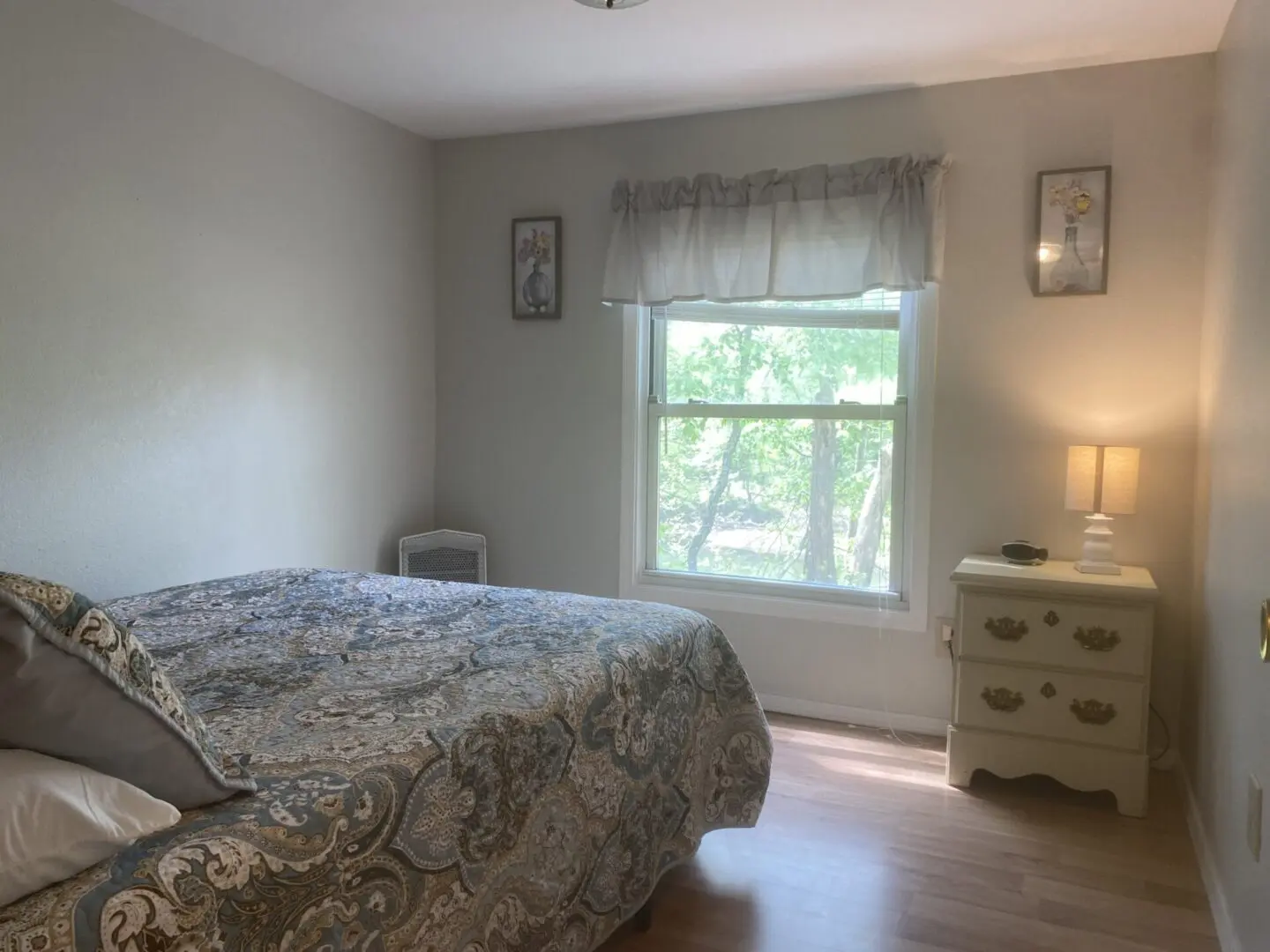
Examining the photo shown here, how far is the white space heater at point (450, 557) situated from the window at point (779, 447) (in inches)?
27.6

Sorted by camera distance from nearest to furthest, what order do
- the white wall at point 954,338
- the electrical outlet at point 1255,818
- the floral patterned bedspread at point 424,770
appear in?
1. the floral patterned bedspread at point 424,770
2. the electrical outlet at point 1255,818
3. the white wall at point 954,338

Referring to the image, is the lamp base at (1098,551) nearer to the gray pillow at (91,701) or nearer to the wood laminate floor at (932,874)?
the wood laminate floor at (932,874)

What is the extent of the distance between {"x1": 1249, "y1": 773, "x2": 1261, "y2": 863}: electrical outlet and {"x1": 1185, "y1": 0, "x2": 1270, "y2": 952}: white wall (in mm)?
28

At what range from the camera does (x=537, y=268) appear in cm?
389

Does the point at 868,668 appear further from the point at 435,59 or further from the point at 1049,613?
the point at 435,59

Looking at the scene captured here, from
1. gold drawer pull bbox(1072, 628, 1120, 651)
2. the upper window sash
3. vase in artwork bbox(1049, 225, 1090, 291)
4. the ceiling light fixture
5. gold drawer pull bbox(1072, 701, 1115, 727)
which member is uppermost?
the ceiling light fixture

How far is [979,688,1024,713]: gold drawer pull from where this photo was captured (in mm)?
2832

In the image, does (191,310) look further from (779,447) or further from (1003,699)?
(1003,699)

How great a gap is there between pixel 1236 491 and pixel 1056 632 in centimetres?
71

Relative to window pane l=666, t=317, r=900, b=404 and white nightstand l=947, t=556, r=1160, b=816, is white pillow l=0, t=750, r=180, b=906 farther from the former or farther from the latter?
window pane l=666, t=317, r=900, b=404

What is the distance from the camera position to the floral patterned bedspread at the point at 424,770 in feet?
3.52

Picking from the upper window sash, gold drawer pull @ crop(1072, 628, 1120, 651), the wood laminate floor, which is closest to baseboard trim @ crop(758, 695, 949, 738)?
the wood laminate floor

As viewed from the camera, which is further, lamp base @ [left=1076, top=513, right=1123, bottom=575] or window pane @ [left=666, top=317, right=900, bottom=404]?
window pane @ [left=666, top=317, right=900, bottom=404]

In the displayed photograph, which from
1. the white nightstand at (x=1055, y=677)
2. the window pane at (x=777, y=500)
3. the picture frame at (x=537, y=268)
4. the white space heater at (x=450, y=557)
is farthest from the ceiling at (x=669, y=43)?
the white space heater at (x=450, y=557)
